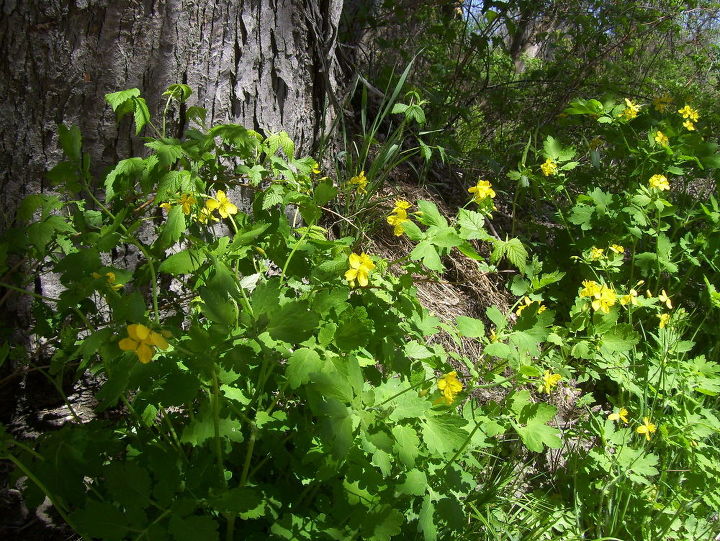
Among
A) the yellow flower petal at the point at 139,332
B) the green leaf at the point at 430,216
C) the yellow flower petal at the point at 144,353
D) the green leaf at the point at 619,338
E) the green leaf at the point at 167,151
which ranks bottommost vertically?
the green leaf at the point at 619,338

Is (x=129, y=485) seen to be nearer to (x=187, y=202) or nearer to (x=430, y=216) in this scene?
(x=187, y=202)

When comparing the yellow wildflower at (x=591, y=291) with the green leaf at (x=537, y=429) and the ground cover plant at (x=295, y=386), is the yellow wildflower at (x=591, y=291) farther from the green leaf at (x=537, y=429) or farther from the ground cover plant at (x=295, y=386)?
the green leaf at (x=537, y=429)

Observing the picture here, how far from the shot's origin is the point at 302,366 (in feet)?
3.27

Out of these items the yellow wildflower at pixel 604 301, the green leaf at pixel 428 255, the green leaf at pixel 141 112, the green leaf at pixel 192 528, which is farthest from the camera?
the yellow wildflower at pixel 604 301

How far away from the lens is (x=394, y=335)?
123cm

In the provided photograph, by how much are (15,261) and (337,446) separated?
1221 millimetres

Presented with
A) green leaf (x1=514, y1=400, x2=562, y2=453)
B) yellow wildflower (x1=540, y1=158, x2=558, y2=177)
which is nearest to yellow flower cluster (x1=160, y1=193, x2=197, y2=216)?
green leaf (x1=514, y1=400, x2=562, y2=453)

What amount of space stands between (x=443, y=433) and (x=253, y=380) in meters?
0.50

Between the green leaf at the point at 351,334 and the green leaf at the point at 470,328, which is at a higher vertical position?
the green leaf at the point at 351,334

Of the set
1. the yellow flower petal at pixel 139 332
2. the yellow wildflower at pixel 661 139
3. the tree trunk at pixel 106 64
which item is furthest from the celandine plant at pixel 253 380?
the yellow wildflower at pixel 661 139

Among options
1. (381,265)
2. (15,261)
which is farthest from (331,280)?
(15,261)

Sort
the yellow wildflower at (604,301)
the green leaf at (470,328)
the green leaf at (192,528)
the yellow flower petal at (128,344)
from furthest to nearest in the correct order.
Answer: the yellow wildflower at (604,301) < the green leaf at (470,328) < the green leaf at (192,528) < the yellow flower petal at (128,344)

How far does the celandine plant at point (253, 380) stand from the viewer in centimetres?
98

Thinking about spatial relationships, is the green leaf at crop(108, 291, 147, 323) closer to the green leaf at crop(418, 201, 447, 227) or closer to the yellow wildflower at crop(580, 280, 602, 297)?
the green leaf at crop(418, 201, 447, 227)
